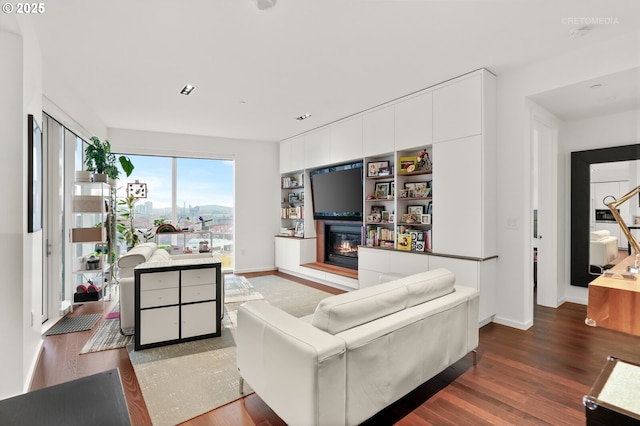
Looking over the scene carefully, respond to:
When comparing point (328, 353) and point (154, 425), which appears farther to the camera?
point (154, 425)

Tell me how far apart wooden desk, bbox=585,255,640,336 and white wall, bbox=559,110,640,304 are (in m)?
2.91

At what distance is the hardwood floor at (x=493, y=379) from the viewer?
200 centimetres

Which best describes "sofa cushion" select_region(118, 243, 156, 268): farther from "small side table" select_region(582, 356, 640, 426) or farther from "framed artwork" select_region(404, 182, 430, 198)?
"small side table" select_region(582, 356, 640, 426)

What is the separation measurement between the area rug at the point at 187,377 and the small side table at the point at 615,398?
6.46ft

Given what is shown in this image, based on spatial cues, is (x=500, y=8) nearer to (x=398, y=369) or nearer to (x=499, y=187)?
(x=499, y=187)

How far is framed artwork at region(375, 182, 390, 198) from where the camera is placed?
15.6 feet

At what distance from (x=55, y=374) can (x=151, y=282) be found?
3.09 ft

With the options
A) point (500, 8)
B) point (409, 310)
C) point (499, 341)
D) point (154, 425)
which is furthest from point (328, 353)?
point (500, 8)

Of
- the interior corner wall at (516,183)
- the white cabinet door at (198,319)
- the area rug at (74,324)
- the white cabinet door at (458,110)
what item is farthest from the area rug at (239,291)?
the white cabinet door at (458,110)

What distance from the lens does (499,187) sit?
3.56m

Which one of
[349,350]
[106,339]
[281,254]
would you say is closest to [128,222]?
[281,254]

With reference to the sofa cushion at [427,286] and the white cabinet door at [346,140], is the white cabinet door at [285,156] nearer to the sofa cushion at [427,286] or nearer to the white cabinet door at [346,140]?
the white cabinet door at [346,140]

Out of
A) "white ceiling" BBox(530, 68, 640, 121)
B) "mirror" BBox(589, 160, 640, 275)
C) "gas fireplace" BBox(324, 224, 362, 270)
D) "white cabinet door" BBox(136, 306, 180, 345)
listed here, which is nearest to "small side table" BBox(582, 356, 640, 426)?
"white ceiling" BBox(530, 68, 640, 121)

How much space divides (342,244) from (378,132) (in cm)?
220
